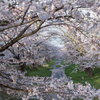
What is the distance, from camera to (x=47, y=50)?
98.5 ft

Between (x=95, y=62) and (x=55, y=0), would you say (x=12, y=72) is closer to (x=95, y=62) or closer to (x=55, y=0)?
(x=55, y=0)

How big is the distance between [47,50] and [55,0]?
26505mm

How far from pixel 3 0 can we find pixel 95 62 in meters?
10.3

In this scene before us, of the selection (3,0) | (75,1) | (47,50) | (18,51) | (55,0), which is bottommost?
(75,1)

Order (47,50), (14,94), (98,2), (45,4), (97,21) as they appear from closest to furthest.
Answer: (45,4) < (97,21) < (98,2) < (14,94) < (47,50)

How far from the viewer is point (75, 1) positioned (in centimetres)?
324

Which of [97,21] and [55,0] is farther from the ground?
[55,0]

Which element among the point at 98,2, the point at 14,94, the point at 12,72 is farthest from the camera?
the point at 14,94

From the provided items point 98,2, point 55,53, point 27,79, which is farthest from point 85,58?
point 55,53

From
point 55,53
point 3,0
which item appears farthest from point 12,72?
point 55,53

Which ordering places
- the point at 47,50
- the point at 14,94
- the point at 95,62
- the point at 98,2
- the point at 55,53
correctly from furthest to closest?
the point at 55,53 < the point at 47,50 < the point at 95,62 < the point at 14,94 < the point at 98,2

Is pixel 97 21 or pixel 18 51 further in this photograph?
pixel 18 51

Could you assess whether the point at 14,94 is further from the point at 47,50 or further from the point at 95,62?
the point at 47,50

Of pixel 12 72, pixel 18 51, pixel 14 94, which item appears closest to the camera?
pixel 12 72
